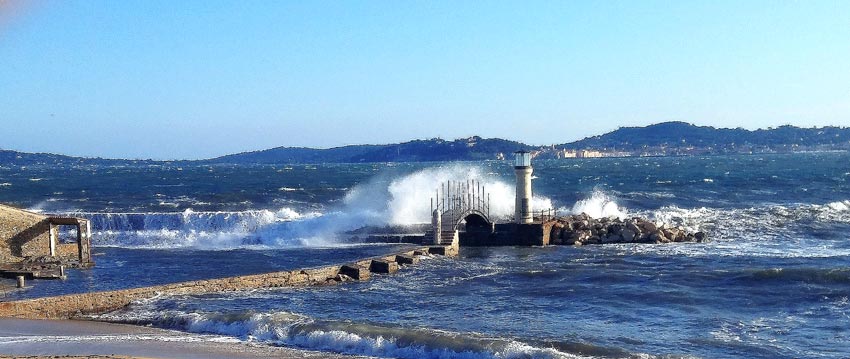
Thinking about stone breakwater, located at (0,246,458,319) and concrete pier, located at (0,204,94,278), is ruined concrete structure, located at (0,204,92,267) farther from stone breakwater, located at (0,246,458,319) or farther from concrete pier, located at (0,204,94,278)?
stone breakwater, located at (0,246,458,319)

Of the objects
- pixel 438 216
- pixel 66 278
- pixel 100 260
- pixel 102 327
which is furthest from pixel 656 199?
pixel 102 327

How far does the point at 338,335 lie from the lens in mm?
15602

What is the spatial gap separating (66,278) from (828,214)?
33.3 m

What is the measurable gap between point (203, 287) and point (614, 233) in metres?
17.2

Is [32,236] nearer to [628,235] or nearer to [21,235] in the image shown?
[21,235]

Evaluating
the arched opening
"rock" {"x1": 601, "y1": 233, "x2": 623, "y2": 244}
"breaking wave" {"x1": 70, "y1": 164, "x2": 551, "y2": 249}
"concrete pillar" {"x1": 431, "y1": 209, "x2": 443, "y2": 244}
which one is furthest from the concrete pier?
"rock" {"x1": 601, "y1": 233, "x2": 623, "y2": 244}

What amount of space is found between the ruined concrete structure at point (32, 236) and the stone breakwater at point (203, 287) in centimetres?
718

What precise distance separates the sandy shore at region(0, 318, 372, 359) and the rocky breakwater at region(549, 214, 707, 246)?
735 inches

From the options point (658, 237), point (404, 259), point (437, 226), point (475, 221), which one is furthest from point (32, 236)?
point (658, 237)

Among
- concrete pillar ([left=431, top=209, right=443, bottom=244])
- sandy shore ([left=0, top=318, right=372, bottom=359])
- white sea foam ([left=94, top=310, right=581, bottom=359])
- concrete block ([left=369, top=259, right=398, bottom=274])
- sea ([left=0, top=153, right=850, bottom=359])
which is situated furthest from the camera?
concrete pillar ([left=431, top=209, right=443, bottom=244])

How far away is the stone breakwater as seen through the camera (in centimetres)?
1792

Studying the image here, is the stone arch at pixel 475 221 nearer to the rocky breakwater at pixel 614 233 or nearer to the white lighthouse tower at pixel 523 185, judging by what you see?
the white lighthouse tower at pixel 523 185

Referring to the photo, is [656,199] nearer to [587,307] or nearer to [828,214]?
[828,214]

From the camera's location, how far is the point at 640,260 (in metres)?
26.6
